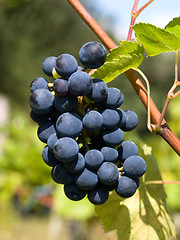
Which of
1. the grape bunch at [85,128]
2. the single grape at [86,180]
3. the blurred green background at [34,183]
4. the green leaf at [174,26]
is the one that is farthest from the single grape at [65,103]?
the blurred green background at [34,183]

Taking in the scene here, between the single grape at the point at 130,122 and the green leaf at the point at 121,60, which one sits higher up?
the green leaf at the point at 121,60

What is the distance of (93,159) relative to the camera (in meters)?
0.49

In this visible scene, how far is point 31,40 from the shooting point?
10.9m

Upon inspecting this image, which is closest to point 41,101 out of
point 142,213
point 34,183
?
point 142,213

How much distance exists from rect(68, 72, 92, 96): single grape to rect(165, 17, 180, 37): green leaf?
182mm

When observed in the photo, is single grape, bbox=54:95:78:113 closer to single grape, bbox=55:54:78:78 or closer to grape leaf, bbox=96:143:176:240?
single grape, bbox=55:54:78:78

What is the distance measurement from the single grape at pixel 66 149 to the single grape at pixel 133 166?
9cm

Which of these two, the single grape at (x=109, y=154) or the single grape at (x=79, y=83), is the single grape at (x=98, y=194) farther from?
the single grape at (x=79, y=83)

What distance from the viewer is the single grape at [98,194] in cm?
51

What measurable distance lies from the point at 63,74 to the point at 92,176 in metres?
0.17

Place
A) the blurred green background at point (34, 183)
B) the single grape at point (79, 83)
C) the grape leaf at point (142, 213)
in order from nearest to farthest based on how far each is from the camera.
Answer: the single grape at point (79, 83), the grape leaf at point (142, 213), the blurred green background at point (34, 183)

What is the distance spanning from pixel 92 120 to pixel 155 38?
194mm

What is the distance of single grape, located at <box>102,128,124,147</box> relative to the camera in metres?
0.51

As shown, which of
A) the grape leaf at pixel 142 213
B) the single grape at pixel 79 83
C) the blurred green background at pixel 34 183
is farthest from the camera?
the blurred green background at pixel 34 183
